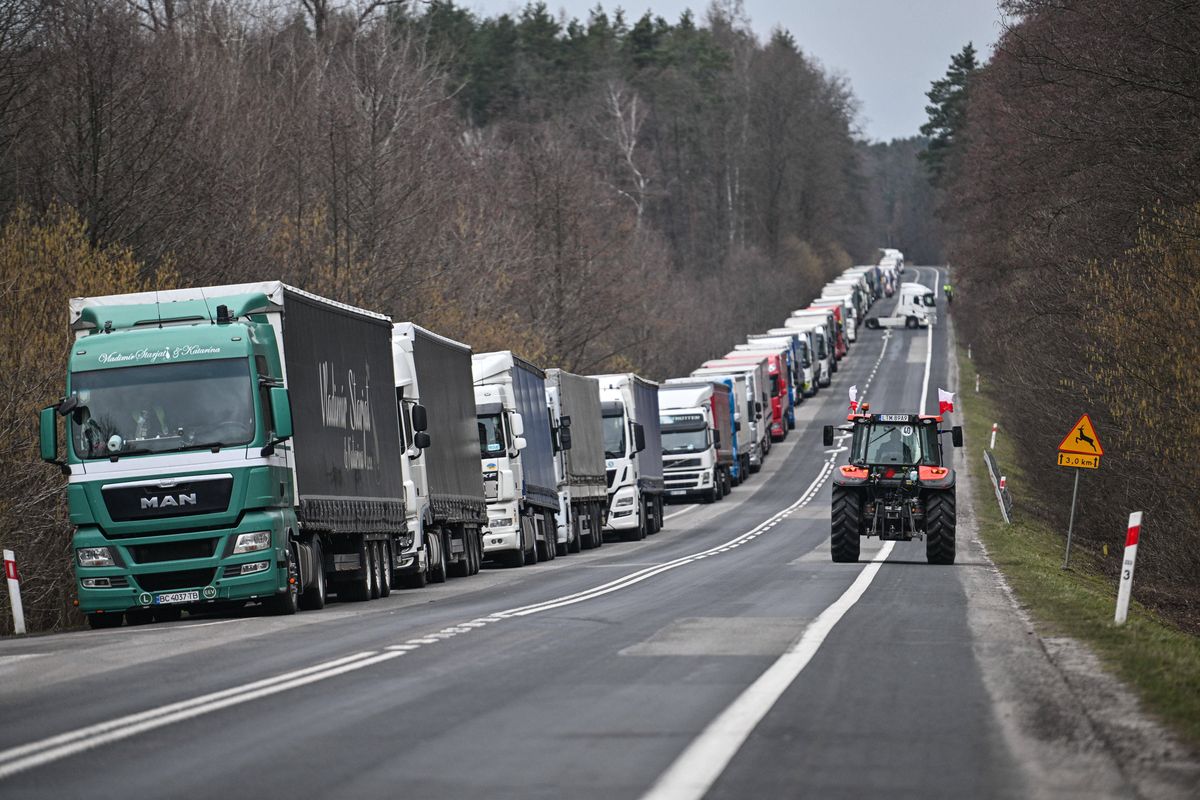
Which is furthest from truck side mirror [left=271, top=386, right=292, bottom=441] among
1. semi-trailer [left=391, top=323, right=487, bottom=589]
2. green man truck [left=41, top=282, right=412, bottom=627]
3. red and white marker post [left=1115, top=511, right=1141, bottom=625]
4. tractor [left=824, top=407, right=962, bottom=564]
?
tractor [left=824, top=407, right=962, bottom=564]

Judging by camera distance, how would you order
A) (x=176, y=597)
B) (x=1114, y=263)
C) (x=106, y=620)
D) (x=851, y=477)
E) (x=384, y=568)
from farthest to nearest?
1. (x=1114, y=263)
2. (x=851, y=477)
3. (x=384, y=568)
4. (x=106, y=620)
5. (x=176, y=597)

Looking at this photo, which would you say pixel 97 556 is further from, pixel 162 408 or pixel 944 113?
pixel 944 113

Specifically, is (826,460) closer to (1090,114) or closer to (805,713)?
(1090,114)

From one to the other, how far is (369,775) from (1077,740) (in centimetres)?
355

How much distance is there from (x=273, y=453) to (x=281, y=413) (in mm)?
430

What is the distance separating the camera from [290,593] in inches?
743

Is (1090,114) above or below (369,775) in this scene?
above

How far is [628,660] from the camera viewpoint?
40.8ft

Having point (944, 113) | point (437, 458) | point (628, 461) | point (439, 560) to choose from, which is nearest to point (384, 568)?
point (439, 560)

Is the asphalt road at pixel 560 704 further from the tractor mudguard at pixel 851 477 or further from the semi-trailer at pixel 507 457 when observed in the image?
the semi-trailer at pixel 507 457

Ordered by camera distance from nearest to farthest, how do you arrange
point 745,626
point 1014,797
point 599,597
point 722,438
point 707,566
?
1. point 1014,797
2. point 745,626
3. point 599,597
4. point 707,566
5. point 722,438

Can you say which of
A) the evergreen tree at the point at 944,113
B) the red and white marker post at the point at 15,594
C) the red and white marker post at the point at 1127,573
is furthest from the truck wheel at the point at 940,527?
the evergreen tree at the point at 944,113

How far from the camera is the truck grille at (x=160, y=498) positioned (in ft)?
59.3

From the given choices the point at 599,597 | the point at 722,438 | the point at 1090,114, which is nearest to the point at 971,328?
the point at 722,438
